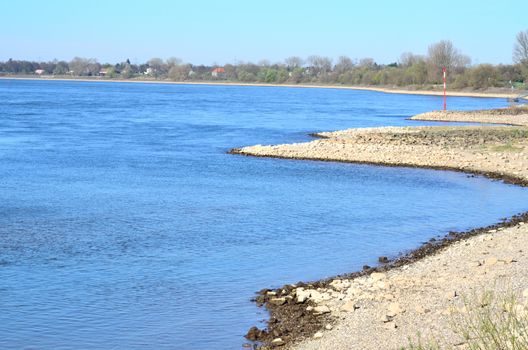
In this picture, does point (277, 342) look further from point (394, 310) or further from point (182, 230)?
point (182, 230)

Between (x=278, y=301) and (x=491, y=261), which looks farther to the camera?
(x=491, y=261)

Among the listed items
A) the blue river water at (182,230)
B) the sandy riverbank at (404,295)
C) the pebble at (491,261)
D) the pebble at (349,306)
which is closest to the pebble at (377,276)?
the sandy riverbank at (404,295)

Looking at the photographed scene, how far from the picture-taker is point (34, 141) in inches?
1615

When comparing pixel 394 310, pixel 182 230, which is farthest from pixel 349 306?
pixel 182 230

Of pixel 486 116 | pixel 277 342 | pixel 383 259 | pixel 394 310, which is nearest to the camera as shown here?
pixel 277 342

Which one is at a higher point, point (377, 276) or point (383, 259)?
point (377, 276)

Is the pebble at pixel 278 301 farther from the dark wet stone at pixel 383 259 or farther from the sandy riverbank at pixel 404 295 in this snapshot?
the dark wet stone at pixel 383 259

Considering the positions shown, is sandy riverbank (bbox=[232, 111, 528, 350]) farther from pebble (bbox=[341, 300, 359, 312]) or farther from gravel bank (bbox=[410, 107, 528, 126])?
gravel bank (bbox=[410, 107, 528, 126])

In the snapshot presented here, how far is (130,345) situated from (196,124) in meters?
45.1

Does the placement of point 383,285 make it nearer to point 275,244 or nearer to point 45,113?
point 275,244

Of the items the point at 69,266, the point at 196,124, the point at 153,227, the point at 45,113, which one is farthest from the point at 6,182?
the point at 45,113

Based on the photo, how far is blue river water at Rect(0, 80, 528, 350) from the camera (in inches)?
454

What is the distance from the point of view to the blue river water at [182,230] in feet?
37.8

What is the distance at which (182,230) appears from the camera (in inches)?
722
